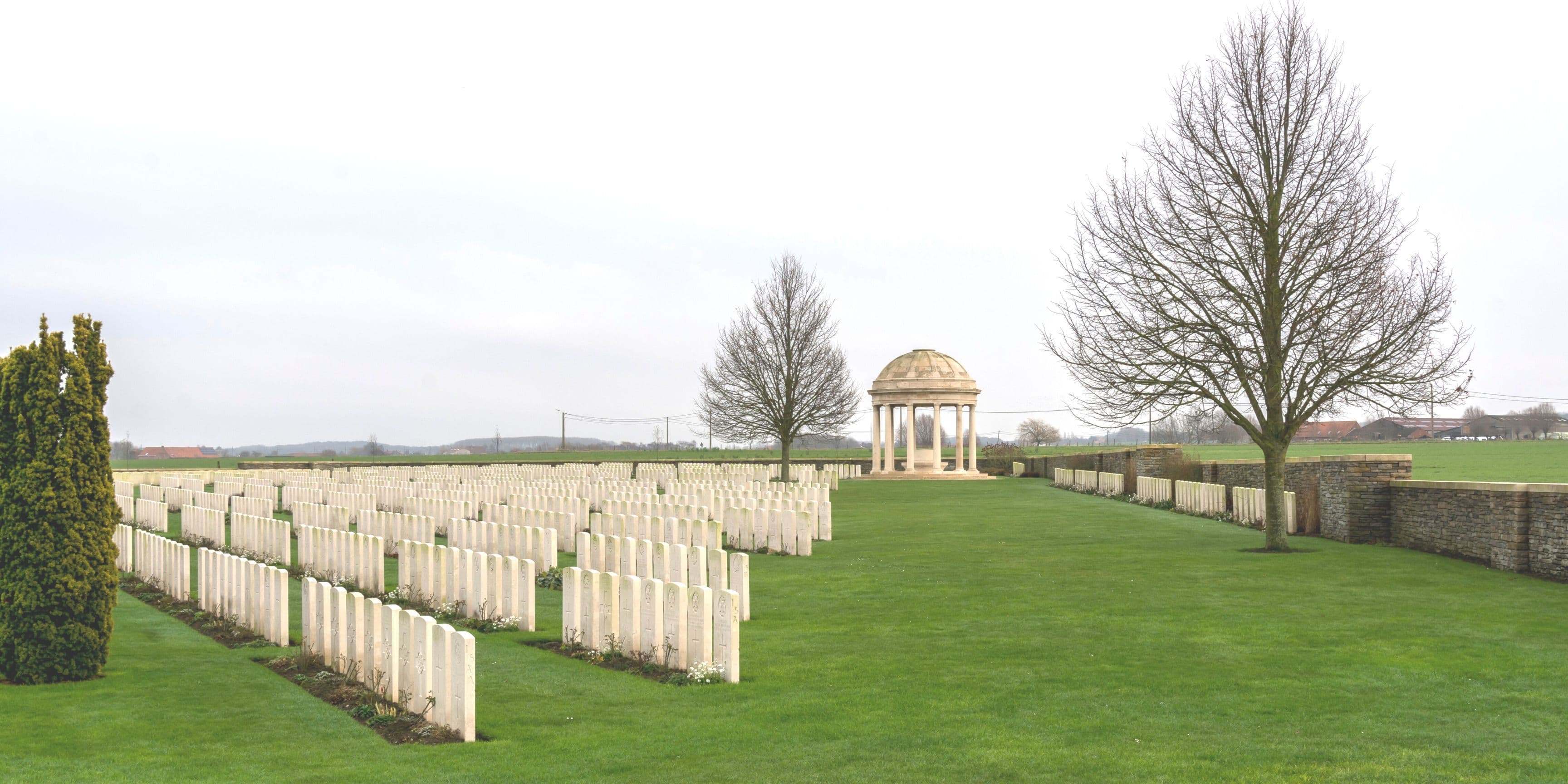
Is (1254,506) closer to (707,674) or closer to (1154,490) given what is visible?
(1154,490)

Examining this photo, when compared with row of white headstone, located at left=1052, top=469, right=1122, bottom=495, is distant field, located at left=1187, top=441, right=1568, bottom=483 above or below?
above

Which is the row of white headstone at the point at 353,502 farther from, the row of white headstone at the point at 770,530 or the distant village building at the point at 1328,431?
the distant village building at the point at 1328,431

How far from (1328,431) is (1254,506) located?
110077 millimetres

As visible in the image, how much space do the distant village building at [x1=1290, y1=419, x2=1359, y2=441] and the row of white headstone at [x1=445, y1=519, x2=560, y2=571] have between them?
10353 cm

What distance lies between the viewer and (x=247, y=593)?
10.7 metres

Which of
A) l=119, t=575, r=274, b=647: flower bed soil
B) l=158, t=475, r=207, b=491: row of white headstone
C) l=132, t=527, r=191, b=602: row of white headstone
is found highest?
l=158, t=475, r=207, b=491: row of white headstone

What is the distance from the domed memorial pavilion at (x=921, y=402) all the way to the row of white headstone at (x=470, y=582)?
31.6 meters

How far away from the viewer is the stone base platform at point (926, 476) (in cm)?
4244

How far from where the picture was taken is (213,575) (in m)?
11.6

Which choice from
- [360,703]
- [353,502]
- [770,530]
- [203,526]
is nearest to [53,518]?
[360,703]

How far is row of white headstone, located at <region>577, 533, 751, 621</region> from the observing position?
1099 cm

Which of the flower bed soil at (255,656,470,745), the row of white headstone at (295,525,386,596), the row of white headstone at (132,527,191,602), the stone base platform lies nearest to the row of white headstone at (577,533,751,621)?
the row of white headstone at (295,525,386,596)

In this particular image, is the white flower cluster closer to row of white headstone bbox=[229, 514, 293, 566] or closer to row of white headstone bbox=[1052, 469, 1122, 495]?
row of white headstone bbox=[229, 514, 293, 566]

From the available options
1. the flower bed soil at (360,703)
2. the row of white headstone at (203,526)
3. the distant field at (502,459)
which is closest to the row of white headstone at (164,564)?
the row of white headstone at (203,526)
